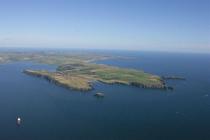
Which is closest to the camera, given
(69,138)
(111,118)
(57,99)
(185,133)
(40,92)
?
(69,138)

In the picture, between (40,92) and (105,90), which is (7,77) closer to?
(40,92)

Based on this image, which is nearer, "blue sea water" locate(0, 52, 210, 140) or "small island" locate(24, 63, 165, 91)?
"blue sea water" locate(0, 52, 210, 140)

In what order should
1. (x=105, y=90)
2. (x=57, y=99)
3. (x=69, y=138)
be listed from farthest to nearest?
(x=105, y=90)
(x=57, y=99)
(x=69, y=138)

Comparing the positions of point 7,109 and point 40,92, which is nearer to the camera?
point 7,109

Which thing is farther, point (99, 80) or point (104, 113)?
point (99, 80)

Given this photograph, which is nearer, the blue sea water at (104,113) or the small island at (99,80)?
the blue sea water at (104,113)

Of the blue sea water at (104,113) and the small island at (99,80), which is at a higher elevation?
the small island at (99,80)

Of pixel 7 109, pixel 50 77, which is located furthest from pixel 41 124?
pixel 50 77

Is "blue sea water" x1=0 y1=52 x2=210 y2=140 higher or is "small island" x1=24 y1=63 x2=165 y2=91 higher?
"small island" x1=24 y1=63 x2=165 y2=91
